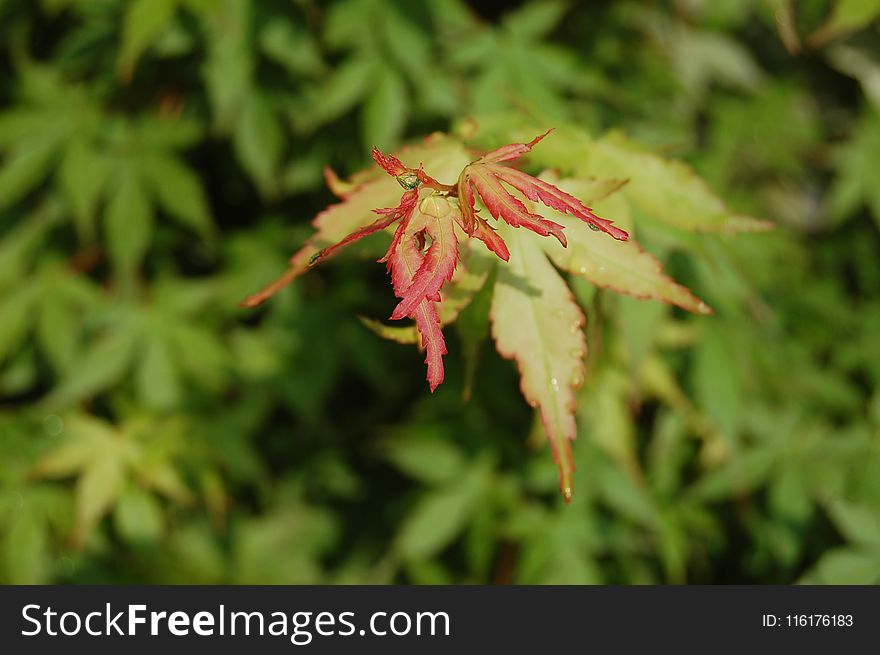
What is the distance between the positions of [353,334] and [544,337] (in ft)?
3.19

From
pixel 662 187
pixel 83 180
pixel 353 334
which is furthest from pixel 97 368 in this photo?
pixel 662 187

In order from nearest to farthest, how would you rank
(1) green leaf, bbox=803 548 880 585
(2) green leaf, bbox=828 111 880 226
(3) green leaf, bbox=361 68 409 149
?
1. (1) green leaf, bbox=803 548 880 585
2. (3) green leaf, bbox=361 68 409 149
3. (2) green leaf, bbox=828 111 880 226

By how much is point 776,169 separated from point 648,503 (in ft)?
3.29

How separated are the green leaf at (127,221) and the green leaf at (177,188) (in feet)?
0.12

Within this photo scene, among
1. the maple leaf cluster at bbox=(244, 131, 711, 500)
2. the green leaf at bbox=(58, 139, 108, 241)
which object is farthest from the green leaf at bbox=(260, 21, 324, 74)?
the maple leaf cluster at bbox=(244, 131, 711, 500)

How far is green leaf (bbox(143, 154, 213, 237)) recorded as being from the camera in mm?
1578

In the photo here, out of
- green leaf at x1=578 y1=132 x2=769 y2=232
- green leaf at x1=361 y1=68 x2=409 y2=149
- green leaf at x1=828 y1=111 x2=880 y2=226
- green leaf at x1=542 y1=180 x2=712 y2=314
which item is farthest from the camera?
green leaf at x1=828 y1=111 x2=880 y2=226

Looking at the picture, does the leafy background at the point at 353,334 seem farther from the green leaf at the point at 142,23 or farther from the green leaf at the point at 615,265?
the green leaf at the point at 615,265

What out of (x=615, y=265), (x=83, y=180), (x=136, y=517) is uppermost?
(x=83, y=180)

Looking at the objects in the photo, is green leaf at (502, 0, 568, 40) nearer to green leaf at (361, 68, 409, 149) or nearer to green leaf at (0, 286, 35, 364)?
A: green leaf at (361, 68, 409, 149)

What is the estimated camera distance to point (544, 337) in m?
0.79

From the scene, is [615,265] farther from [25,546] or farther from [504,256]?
[25,546]

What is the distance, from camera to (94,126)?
1606 mm

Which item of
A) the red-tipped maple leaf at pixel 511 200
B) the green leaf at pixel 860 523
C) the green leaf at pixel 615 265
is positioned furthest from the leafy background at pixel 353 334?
the red-tipped maple leaf at pixel 511 200
